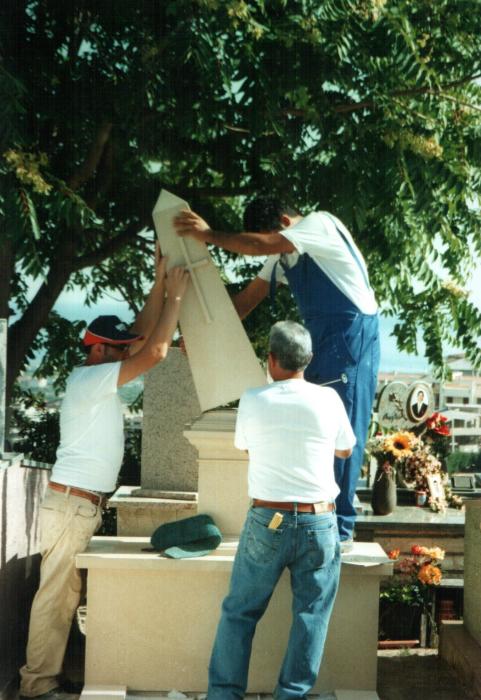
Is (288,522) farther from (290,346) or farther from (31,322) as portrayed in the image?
(31,322)

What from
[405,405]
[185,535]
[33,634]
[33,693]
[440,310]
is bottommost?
[33,693]

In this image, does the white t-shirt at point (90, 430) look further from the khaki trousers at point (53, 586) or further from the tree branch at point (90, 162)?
the tree branch at point (90, 162)

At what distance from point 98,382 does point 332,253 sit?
4.06 feet

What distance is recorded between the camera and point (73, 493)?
14.2ft

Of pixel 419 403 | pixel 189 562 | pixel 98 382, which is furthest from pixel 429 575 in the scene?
pixel 419 403

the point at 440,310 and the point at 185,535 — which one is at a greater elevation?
the point at 440,310

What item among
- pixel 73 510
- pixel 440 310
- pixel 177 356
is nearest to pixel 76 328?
pixel 177 356

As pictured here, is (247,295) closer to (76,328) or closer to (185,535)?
(185,535)

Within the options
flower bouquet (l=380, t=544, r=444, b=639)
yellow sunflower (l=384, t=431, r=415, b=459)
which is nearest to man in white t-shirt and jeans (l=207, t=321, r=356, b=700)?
flower bouquet (l=380, t=544, r=444, b=639)

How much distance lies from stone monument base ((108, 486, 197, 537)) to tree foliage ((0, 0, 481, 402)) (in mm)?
1613

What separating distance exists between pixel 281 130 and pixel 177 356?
181cm

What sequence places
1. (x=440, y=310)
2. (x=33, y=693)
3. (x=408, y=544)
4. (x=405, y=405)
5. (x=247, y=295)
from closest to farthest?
(x=33, y=693) → (x=247, y=295) → (x=440, y=310) → (x=408, y=544) → (x=405, y=405)

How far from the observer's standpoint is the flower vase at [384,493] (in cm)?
877

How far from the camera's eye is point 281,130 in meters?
5.68
